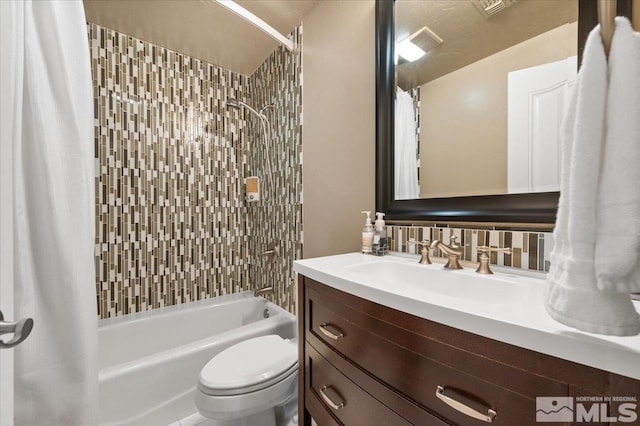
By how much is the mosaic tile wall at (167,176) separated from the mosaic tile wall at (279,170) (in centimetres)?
3

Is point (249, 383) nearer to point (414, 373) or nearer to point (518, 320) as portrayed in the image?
point (414, 373)

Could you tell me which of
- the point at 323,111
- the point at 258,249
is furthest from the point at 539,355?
the point at 258,249

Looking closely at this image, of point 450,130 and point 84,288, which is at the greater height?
point 450,130

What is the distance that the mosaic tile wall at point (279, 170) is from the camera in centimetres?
157

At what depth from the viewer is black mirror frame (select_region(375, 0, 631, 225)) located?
0.68 m

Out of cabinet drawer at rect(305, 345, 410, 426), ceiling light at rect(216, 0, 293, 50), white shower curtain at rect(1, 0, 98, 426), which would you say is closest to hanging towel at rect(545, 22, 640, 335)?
cabinet drawer at rect(305, 345, 410, 426)

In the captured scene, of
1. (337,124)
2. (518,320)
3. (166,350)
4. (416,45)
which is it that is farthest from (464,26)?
(166,350)

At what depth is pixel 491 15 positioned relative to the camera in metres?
0.83

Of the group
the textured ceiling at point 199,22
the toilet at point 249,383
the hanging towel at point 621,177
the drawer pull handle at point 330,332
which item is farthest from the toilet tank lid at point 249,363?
the textured ceiling at point 199,22

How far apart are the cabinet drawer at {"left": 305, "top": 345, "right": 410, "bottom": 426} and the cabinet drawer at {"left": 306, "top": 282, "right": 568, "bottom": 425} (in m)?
0.07

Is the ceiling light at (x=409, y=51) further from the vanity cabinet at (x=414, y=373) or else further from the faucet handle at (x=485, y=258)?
the vanity cabinet at (x=414, y=373)

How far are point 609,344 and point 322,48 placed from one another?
1579mm

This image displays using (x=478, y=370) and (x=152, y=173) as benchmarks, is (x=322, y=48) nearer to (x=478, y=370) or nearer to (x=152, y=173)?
(x=152, y=173)

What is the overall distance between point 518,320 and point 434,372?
7.5 inches
